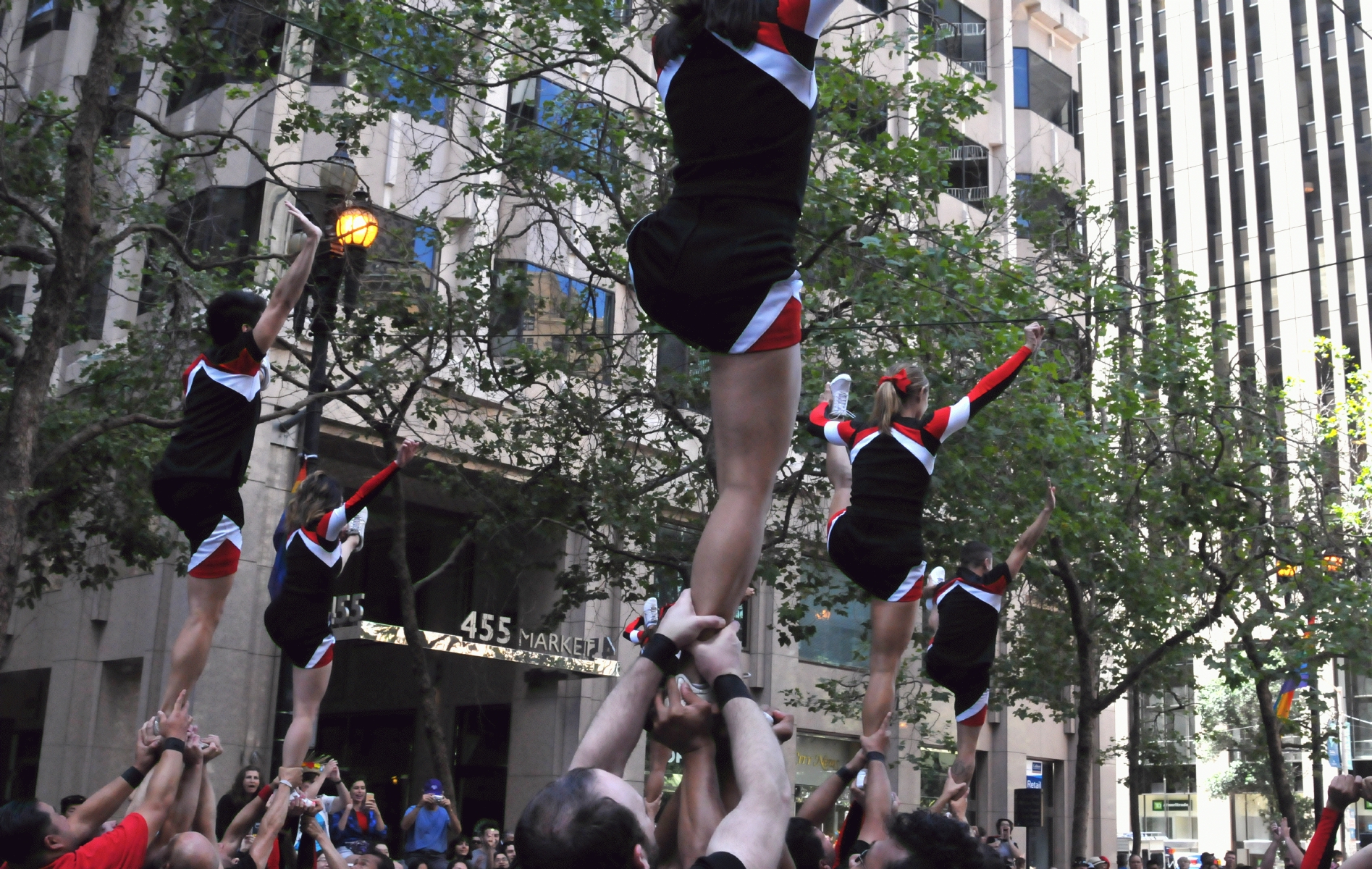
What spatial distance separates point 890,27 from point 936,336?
43.3ft

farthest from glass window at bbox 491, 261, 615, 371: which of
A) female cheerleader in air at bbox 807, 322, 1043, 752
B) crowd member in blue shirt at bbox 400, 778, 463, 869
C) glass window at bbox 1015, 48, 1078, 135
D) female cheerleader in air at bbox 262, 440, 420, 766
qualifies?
glass window at bbox 1015, 48, 1078, 135

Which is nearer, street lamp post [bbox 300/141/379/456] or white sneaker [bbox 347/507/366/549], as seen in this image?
white sneaker [bbox 347/507/366/549]

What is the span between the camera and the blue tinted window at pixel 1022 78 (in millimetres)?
30656

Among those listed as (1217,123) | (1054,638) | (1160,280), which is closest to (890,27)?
(1160,280)

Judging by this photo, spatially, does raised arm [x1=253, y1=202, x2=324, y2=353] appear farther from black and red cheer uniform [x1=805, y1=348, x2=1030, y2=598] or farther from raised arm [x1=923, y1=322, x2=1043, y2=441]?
raised arm [x1=923, y1=322, x2=1043, y2=441]

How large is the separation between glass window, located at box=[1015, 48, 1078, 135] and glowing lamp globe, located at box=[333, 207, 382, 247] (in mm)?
22428

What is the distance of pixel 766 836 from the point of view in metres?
2.57

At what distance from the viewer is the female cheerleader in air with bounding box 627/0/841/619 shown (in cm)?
339

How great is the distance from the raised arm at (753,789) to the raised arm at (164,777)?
2036mm

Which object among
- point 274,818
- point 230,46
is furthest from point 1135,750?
point 274,818

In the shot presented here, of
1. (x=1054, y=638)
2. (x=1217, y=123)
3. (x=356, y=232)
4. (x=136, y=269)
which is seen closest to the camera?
(x=356, y=232)

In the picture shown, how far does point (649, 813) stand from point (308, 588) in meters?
4.25

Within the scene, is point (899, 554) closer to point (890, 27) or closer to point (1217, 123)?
point (890, 27)

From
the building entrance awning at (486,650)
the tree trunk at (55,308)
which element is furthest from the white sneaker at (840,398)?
the building entrance awning at (486,650)
